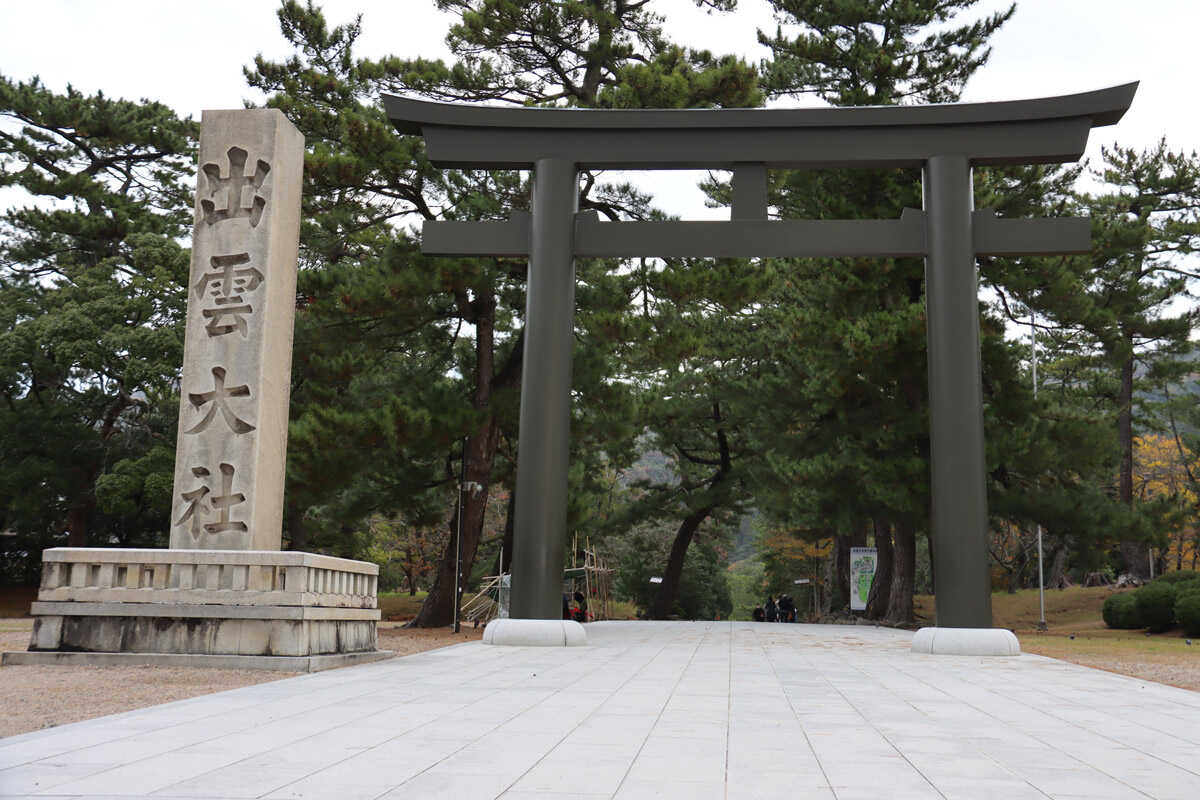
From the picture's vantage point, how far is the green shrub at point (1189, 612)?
17.4 metres

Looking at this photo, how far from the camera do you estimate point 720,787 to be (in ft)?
11.2

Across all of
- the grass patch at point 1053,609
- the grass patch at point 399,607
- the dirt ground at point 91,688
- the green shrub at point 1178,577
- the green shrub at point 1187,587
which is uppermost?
the green shrub at point 1178,577

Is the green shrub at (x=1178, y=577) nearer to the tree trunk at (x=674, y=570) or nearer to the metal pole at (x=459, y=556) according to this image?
the tree trunk at (x=674, y=570)

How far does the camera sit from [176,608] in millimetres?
7719

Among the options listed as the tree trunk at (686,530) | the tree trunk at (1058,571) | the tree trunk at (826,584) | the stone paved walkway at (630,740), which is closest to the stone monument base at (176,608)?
the stone paved walkway at (630,740)

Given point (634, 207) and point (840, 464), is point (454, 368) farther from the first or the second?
point (840, 464)

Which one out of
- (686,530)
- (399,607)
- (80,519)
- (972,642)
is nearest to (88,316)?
(80,519)

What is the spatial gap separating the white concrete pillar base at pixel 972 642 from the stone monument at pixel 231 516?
570 cm

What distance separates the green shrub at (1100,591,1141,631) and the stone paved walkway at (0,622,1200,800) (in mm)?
13915

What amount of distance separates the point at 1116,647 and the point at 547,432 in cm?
959

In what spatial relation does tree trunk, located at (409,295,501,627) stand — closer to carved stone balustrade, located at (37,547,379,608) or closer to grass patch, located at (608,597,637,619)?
carved stone balustrade, located at (37,547,379,608)

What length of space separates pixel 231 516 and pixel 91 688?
229 centimetres

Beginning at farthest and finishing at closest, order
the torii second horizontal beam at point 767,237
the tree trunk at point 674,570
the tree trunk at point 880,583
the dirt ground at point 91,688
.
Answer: the tree trunk at point 674,570 < the tree trunk at point 880,583 < the torii second horizontal beam at point 767,237 < the dirt ground at point 91,688

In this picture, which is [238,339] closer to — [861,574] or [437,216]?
[437,216]
